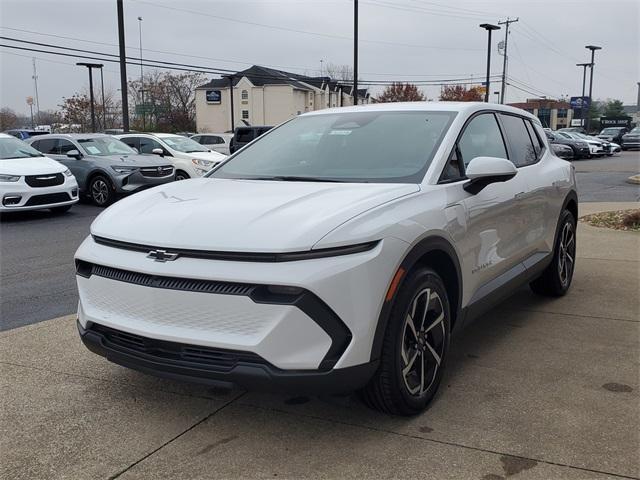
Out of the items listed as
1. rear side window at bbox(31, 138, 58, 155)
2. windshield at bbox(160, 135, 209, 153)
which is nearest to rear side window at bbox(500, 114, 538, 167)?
windshield at bbox(160, 135, 209, 153)

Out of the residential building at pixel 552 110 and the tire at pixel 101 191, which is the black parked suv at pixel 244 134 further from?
the residential building at pixel 552 110

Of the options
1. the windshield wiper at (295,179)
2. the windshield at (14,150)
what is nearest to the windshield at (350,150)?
the windshield wiper at (295,179)

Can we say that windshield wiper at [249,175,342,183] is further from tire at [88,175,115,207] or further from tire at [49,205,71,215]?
tire at [88,175,115,207]

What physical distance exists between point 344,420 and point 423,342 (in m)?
0.58

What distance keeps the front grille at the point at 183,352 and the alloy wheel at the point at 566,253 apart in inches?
148

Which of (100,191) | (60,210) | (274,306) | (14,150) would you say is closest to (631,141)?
(100,191)

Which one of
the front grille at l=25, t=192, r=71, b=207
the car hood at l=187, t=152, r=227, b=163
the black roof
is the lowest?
the front grille at l=25, t=192, r=71, b=207

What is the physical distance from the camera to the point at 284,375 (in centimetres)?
280

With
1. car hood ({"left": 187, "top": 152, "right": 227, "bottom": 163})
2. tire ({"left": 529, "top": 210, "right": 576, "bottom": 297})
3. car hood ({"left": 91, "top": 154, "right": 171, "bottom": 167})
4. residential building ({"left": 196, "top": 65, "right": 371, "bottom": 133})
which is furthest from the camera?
residential building ({"left": 196, "top": 65, "right": 371, "bottom": 133})

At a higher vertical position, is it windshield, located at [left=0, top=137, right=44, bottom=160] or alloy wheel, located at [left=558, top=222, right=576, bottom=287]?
windshield, located at [left=0, top=137, right=44, bottom=160]

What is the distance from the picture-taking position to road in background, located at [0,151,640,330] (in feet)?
18.7

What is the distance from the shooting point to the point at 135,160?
14430mm

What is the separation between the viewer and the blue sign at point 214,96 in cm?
7288

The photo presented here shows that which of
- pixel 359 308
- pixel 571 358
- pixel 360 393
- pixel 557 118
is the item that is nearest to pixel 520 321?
pixel 571 358
